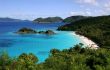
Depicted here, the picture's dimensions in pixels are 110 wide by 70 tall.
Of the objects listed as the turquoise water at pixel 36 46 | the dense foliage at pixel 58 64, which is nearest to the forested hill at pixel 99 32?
the turquoise water at pixel 36 46

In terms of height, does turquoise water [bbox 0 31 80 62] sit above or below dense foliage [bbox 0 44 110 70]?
below

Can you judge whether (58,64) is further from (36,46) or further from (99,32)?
(99,32)

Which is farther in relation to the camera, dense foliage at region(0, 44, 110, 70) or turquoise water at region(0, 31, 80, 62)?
turquoise water at region(0, 31, 80, 62)

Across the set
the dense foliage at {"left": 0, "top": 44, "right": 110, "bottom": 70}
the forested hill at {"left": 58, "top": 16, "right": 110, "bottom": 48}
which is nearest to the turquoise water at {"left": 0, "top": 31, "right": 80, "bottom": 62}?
the forested hill at {"left": 58, "top": 16, "right": 110, "bottom": 48}

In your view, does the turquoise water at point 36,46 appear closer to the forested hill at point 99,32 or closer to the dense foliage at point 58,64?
the forested hill at point 99,32

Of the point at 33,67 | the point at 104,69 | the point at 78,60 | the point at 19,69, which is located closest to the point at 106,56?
the point at 78,60

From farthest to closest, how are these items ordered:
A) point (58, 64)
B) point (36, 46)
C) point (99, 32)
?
point (99, 32) → point (36, 46) → point (58, 64)

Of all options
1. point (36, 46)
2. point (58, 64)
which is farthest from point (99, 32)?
point (58, 64)

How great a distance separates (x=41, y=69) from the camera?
105ft

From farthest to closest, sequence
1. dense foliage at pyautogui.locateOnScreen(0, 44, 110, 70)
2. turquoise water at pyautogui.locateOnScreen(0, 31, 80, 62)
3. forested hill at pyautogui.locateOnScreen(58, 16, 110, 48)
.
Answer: forested hill at pyautogui.locateOnScreen(58, 16, 110, 48), turquoise water at pyautogui.locateOnScreen(0, 31, 80, 62), dense foliage at pyautogui.locateOnScreen(0, 44, 110, 70)

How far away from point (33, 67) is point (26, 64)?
3089 mm

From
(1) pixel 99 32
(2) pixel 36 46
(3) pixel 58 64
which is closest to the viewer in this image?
(3) pixel 58 64

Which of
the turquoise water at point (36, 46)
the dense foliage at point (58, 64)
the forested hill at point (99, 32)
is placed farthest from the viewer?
the forested hill at point (99, 32)

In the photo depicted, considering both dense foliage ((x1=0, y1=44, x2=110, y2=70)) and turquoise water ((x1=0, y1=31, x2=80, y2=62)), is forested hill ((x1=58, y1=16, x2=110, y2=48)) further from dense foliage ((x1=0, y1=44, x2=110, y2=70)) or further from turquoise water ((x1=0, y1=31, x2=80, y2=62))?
dense foliage ((x1=0, y1=44, x2=110, y2=70))
